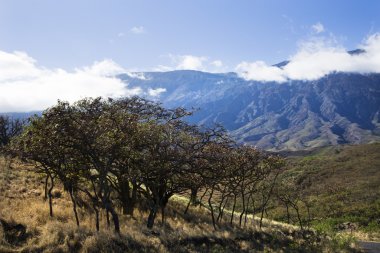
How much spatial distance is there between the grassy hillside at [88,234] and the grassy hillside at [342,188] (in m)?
31.7

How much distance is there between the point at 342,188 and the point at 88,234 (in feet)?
295

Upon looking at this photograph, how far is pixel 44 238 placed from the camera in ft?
69.0

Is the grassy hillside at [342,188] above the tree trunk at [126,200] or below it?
below

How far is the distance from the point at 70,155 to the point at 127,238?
633 cm

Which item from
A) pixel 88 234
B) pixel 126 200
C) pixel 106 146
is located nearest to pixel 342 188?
pixel 126 200

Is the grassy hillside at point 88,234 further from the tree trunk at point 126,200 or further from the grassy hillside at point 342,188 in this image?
the grassy hillside at point 342,188

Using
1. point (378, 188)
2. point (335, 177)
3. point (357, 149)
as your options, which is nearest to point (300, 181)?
point (335, 177)

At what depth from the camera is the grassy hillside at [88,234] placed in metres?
21.1

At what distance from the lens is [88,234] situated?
75.2 ft

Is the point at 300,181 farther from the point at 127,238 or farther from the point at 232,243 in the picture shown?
the point at 127,238

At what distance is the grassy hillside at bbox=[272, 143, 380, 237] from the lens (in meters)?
77.8

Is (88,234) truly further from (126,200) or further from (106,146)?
(126,200)

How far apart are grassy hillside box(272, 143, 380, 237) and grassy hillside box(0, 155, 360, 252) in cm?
3173

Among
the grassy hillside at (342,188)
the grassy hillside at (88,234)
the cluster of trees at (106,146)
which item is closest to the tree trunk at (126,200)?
the grassy hillside at (88,234)
